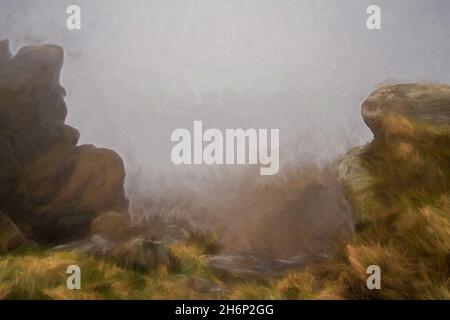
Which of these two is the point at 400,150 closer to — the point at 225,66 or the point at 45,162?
the point at 225,66

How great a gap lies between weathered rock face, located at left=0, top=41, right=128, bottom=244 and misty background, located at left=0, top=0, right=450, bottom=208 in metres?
0.13

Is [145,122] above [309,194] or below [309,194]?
above

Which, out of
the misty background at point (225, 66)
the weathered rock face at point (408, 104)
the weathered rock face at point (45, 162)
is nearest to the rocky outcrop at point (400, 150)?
the weathered rock face at point (408, 104)

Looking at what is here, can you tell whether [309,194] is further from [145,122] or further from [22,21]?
[22,21]

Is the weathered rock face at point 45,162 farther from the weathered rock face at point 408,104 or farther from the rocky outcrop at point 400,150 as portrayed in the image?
the weathered rock face at point 408,104

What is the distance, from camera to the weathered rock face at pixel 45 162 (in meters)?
4.09

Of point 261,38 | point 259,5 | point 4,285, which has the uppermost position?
point 259,5

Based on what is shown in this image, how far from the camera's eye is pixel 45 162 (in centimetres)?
420

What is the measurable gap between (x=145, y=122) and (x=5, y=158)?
50.4 inches

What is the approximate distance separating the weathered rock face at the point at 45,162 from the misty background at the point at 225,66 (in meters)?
0.13

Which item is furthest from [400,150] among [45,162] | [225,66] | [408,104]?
[45,162]
